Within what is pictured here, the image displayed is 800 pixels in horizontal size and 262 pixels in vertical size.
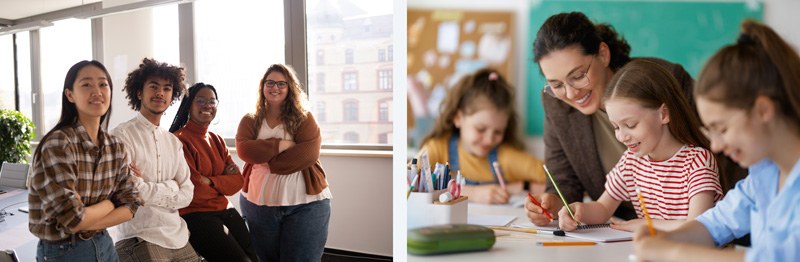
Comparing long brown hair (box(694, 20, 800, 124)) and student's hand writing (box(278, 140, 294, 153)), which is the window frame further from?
long brown hair (box(694, 20, 800, 124))

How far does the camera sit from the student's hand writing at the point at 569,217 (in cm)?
127

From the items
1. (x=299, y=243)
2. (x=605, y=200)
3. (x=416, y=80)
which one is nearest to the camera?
(x=605, y=200)

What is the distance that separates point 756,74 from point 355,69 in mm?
2941

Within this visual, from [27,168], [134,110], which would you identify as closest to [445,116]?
[134,110]

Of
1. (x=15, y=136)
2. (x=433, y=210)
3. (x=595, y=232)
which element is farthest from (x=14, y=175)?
(x=595, y=232)

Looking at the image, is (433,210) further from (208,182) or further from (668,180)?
(208,182)

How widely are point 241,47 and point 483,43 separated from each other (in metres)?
1.65

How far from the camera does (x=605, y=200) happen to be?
1.25m

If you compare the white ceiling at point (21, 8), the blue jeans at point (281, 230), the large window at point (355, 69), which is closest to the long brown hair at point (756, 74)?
the blue jeans at point (281, 230)

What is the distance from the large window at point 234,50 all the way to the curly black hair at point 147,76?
169 millimetres

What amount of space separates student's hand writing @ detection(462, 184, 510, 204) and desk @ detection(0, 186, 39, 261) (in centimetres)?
144

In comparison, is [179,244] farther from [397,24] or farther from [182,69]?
[397,24]

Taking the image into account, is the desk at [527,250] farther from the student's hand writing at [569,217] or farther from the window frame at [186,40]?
the window frame at [186,40]

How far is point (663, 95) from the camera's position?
1.06 metres
